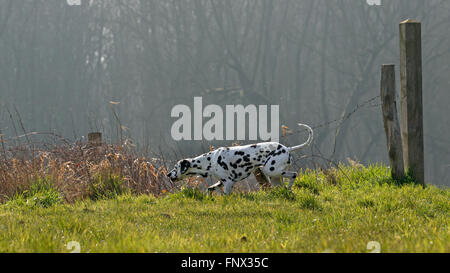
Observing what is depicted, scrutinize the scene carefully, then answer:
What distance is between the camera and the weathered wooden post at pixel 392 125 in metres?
8.12

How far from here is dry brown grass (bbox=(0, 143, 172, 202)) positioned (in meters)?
8.36

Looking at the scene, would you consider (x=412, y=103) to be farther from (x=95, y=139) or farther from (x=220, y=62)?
(x=220, y=62)

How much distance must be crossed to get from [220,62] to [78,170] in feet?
80.6

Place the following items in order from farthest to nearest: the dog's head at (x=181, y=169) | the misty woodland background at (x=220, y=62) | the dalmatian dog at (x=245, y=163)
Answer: the misty woodland background at (x=220, y=62) → the dog's head at (x=181, y=169) → the dalmatian dog at (x=245, y=163)

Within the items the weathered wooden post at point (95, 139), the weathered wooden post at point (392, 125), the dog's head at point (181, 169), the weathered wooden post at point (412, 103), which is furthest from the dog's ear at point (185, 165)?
the weathered wooden post at point (412, 103)

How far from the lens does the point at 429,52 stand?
97.3 feet

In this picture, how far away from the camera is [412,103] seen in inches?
323

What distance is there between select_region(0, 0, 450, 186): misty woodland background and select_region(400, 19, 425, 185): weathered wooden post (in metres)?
21.7

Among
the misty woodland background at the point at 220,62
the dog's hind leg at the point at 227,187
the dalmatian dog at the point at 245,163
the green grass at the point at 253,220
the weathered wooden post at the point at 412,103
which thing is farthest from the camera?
the misty woodland background at the point at 220,62

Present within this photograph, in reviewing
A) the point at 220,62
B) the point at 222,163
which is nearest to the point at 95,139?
the point at 222,163

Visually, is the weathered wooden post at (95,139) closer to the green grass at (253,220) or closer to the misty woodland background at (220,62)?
the green grass at (253,220)

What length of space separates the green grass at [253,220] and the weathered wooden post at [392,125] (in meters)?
0.29
